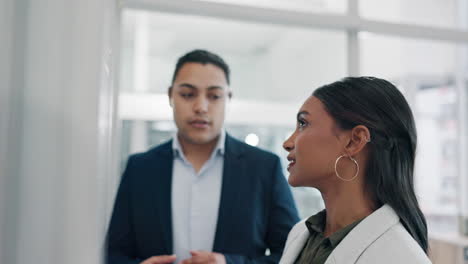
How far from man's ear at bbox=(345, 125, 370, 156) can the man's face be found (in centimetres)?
50

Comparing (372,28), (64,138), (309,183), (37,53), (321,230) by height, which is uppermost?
(372,28)

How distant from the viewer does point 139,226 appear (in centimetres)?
131

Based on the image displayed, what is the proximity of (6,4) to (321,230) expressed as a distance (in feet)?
2.98

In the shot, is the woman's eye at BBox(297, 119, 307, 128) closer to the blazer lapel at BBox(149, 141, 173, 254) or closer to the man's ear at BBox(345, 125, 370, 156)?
→ the man's ear at BBox(345, 125, 370, 156)

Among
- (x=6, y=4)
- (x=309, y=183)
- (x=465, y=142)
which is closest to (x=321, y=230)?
(x=309, y=183)

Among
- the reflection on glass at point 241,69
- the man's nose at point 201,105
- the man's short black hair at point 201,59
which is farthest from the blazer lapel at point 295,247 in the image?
the reflection on glass at point 241,69

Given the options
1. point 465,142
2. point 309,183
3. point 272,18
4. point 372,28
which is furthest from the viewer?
point 465,142

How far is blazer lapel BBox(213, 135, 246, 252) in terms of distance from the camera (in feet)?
4.21

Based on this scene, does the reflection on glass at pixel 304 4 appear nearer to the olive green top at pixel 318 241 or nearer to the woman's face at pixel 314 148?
the woman's face at pixel 314 148

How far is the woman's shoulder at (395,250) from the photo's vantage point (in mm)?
837

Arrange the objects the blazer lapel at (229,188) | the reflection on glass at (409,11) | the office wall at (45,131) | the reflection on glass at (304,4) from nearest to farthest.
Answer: the office wall at (45,131), the blazer lapel at (229,188), the reflection on glass at (304,4), the reflection on glass at (409,11)

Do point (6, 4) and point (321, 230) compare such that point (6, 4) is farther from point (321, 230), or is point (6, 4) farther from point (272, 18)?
point (272, 18)

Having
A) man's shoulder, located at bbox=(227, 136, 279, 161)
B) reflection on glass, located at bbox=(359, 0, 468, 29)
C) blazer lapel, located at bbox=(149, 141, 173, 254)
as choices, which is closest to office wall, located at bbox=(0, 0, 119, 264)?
blazer lapel, located at bbox=(149, 141, 173, 254)

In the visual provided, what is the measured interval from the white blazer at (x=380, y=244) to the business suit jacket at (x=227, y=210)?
397 millimetres
